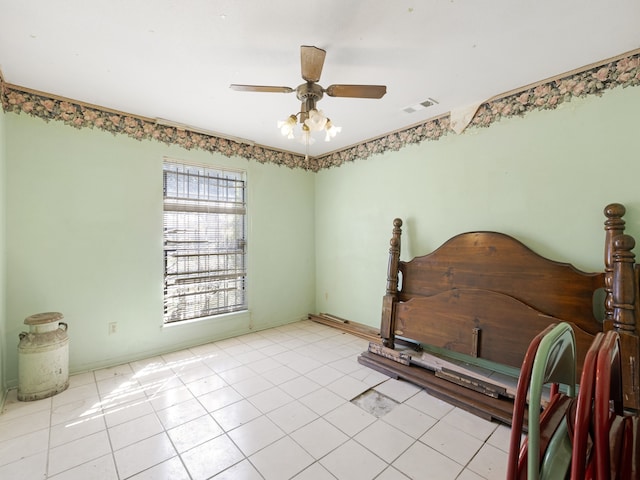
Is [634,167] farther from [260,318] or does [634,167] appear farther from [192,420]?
[260,318]

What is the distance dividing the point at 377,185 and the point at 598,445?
130 inches

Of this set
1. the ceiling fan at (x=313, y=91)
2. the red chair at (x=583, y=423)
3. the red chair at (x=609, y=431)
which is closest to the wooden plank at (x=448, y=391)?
the red chair at (x=609, y=431)

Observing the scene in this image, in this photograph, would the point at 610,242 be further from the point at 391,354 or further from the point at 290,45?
the point at 290,45

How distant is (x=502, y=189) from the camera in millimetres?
2666

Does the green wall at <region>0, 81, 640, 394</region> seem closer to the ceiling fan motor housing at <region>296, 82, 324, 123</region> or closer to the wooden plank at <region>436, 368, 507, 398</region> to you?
the wooden plank at <region>436, 368, 507, 398</region>

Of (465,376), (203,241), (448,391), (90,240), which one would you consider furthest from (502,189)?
(90,240)

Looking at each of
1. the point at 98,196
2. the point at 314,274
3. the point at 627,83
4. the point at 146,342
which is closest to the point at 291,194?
the point at 314,274

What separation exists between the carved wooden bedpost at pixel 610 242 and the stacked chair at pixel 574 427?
4.57 feet

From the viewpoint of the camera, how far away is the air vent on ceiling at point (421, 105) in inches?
Answer: 107

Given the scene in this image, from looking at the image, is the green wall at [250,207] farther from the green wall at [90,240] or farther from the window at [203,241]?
the window at [203,241]

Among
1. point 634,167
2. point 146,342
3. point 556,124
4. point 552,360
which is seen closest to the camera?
point 552,360

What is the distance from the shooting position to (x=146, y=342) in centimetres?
318

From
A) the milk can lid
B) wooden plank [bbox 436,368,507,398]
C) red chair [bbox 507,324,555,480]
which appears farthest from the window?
red chair [bbox 507,324,555,480]

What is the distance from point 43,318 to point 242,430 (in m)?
1.92
